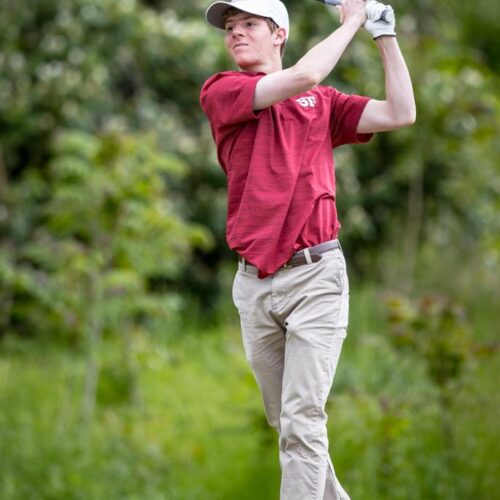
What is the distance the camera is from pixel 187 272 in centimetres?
946

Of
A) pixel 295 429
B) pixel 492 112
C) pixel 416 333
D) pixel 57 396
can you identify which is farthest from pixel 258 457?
pixel 492 112

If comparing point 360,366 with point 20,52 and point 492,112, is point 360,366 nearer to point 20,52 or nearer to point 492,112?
point 492,112

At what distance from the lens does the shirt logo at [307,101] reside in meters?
2.86

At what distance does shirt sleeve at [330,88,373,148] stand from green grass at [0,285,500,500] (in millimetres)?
2565

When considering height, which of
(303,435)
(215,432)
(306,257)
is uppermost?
(306,257)

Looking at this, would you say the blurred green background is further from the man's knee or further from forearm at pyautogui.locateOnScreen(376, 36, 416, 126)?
forearm at pyautogui.locateOnScreen(376, 36, 416, 126)

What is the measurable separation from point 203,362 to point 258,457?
7.12 feet

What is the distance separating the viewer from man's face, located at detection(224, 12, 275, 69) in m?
2.82

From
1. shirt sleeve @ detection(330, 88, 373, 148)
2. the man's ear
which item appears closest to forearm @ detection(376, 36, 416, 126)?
shirt sleeve @ detection(330, 88, 373, 148)

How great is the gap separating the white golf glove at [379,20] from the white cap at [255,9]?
0.88 ft

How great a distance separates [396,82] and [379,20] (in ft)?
0.57

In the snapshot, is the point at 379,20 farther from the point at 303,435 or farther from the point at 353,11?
the point at 303,435

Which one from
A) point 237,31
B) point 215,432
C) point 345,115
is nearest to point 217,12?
point 237,31

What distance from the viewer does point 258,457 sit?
6.09m
